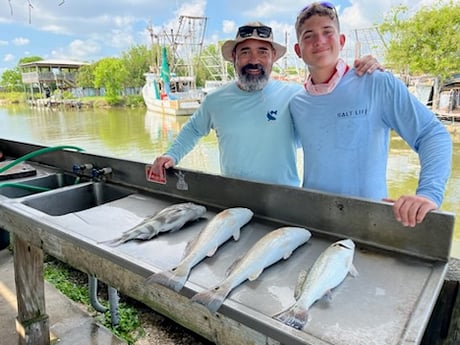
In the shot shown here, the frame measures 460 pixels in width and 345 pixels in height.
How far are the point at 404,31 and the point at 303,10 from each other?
20450 mm

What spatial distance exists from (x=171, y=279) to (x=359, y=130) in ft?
3.49

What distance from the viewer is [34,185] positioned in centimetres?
262

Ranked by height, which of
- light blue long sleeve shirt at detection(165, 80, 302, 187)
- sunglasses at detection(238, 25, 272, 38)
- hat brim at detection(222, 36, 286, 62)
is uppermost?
sunglasses at detection(238, 25, 272, 38)

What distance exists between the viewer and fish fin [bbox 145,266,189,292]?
1118mm

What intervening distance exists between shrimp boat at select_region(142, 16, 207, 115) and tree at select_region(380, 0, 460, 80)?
10944mm

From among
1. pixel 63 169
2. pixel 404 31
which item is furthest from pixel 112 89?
pixel 63 169

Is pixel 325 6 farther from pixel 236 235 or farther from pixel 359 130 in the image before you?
pixel 236 235

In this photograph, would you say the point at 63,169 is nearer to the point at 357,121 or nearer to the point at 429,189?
the point at 357,121

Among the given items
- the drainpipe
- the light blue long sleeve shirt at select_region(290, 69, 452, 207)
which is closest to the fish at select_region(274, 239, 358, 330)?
the light blue long sleeve shirt at select_region(290, 69, 452, 207)

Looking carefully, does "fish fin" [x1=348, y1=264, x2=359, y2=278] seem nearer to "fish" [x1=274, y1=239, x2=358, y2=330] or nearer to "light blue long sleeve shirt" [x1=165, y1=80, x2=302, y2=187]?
"fish" [x1=274, y1=239, x2=358, y2=330]

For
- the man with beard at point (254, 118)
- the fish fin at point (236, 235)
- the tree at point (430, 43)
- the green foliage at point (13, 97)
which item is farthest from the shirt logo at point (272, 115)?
the green foliage at point (13, 97)

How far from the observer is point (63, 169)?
2.88m

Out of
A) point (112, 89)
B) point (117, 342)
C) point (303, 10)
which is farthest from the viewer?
point (112, 89)

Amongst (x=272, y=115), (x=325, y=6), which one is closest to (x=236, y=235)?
(x=272, y=115)
